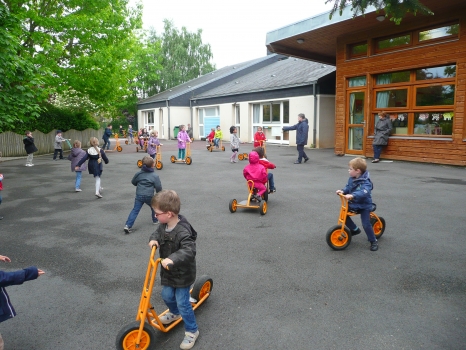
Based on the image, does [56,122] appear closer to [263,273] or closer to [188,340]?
[263,273]

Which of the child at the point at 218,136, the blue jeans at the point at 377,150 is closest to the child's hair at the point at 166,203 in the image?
the blue jeans at the point at 377,150

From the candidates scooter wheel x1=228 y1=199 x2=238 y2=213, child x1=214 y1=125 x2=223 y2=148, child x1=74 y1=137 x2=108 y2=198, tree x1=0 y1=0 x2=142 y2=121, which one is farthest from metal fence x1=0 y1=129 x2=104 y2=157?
scooter wheel x1=228 y1=199 x2=238 y2=213

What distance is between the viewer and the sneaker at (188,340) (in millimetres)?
3199

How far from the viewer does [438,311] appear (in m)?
3.71

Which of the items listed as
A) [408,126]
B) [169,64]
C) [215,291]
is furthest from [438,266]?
[169,64]

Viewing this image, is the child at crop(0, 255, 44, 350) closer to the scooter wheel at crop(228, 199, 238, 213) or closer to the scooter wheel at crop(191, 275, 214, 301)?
the scooter wheel at crop(191, 275, 214, 301)

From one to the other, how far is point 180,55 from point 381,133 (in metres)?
42.9

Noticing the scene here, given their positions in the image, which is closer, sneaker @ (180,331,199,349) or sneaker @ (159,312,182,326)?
sneaker @ (180,331,199,349)

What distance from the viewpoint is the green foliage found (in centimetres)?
2275

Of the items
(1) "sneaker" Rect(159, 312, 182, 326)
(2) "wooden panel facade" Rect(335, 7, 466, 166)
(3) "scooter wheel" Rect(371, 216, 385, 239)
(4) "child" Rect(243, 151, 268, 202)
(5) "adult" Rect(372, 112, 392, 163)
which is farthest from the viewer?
(5) "adult" Rect(372, 112, 392, 163)

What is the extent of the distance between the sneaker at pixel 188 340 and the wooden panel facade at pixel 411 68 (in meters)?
12.4

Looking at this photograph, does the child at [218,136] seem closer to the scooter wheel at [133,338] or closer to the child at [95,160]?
the child at [95,160]

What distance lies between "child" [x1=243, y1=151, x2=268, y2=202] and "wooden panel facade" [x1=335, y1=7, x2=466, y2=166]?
8.38 meters

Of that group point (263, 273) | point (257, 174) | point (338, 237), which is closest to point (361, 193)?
point (338, 237)
